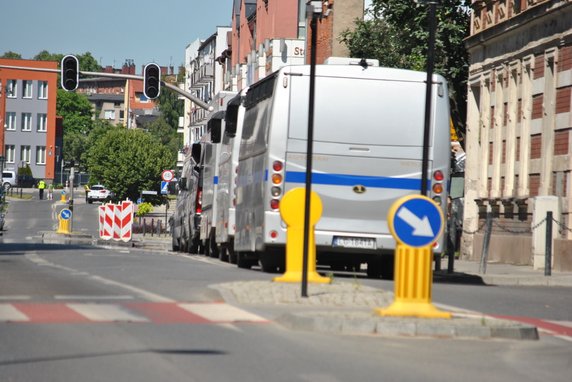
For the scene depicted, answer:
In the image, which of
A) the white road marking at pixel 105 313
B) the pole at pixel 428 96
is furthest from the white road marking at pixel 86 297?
the pole at pixel 428 96

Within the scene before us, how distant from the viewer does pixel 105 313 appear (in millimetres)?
14961

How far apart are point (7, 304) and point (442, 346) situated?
5016 mm

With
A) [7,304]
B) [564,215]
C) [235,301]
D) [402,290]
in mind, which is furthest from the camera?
[564,215]

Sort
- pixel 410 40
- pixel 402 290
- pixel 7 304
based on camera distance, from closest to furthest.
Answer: pixel 402 290, pixel 7 304, pixel 410 40

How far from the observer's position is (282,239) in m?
24.2

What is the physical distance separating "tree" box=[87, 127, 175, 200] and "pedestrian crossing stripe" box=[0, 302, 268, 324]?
361 feet

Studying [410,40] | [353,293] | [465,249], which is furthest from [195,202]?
[353,293]

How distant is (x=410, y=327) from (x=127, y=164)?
373 ft

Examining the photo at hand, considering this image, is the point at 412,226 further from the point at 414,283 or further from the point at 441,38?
the point at 441,38

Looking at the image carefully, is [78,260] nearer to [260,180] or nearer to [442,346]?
[260,180]

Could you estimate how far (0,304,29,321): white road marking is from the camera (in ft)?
46.3

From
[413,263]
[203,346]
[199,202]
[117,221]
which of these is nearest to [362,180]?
[413,263]

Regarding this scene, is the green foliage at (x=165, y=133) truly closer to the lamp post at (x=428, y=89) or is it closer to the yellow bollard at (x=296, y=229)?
the yellow bollard at (x=296, y=229)

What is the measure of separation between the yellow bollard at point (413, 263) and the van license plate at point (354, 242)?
9.38 m
